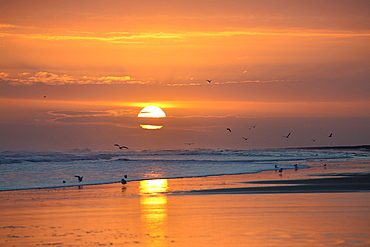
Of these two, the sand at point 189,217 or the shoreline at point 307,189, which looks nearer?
the sand at point 189,217

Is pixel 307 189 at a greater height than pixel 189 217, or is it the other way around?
pixel 307 189

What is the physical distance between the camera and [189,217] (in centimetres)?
1597

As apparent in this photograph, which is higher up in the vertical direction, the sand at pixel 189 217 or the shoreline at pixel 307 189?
the shoreline at pixel 307 189

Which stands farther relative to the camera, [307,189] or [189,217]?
[307,189]

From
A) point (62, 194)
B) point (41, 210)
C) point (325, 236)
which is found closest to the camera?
point (325, 236)

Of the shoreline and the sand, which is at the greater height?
the shoreline

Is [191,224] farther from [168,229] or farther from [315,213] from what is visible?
[315,213]

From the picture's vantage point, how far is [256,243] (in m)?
12.1

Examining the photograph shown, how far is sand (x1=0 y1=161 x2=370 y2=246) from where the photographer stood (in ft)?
41.4

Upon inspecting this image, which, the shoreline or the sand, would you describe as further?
the shoreline

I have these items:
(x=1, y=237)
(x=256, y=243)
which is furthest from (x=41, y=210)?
(x=256, y=243)

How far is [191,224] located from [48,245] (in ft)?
13.7

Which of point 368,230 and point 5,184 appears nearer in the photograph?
point 368,230

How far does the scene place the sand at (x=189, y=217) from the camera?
12.6m
